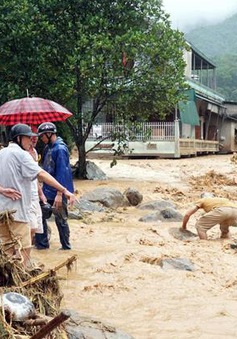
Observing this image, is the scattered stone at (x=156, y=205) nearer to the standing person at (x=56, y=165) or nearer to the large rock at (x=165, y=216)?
the large rock at (x=165, y=216)

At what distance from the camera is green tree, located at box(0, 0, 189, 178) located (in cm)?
1563

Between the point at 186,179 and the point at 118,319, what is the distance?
1441 cm

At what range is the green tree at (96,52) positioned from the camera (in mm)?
15633

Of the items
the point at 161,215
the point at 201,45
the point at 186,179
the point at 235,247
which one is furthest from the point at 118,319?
the point at 201,45

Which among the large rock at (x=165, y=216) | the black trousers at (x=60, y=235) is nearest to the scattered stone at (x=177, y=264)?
the black trousers at (x=60, y=235)

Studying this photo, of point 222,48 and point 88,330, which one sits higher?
point 222,48

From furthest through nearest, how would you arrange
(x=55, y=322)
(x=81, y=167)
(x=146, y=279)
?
1. (x=81, y=167)
2. (x=146, y=279)
3. (x=55, y=322)

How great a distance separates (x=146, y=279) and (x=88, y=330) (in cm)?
250

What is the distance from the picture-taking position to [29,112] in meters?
9.59

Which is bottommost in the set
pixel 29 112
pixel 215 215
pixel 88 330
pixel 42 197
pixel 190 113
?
pixel 88 330

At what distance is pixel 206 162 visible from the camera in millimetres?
25234

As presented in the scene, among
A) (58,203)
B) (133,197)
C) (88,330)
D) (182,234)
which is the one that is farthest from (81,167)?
(88,330)

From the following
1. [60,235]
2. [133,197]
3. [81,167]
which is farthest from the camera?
[81,167]

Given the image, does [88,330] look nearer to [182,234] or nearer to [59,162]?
[59,162]
